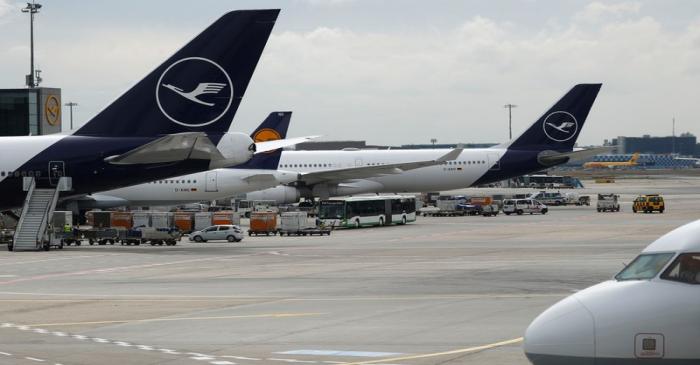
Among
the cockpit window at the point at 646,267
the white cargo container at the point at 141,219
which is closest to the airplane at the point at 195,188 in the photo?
the white cargo container at the point at 141,219

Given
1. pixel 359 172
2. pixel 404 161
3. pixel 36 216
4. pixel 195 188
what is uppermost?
pixel 404 161

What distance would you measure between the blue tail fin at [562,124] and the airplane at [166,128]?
45458mm

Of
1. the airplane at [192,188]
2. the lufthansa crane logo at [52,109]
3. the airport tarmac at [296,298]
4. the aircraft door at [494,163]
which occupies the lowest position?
the airport tarmac at [296,298]

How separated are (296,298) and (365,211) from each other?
155 ft

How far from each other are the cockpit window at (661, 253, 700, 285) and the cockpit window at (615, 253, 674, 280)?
15cm

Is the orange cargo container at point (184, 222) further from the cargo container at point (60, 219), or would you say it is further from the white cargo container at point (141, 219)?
the cargo container at point (60, 219)

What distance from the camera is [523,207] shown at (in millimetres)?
95500

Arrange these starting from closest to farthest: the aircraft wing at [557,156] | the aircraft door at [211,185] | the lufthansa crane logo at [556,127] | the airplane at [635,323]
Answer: the airplane at [635,323]
the aircraft door at [211,185]
the aircraft wing at [557,156]
the lufthansa crane logo at [556,127]

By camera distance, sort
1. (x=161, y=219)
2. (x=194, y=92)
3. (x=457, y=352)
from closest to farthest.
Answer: (x=457, y=352) < (x=194, y=92) < (x=161, y=219)

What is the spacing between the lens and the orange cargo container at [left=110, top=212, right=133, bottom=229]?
6838 cm

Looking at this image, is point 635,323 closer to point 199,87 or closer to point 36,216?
point 199,87

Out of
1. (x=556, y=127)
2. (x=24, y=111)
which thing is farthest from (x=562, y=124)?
(x=24, y=111)

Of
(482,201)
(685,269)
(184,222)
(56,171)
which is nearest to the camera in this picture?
(685,269)

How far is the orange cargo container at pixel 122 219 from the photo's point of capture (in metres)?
68.4
